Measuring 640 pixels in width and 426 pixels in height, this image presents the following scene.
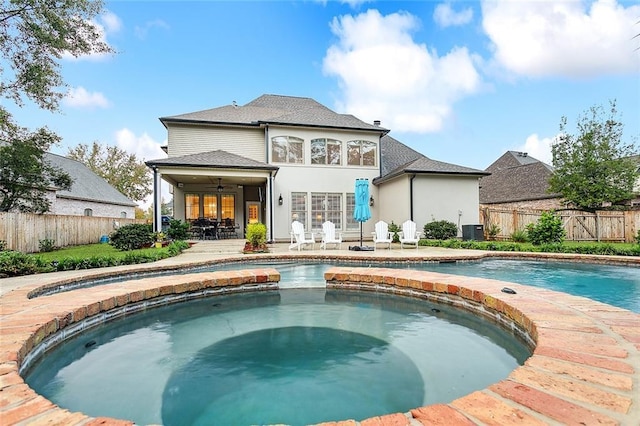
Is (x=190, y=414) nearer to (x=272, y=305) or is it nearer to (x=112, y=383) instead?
(x=112, y=383)

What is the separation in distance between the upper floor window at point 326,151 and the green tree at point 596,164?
12.9 m

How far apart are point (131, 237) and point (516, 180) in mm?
25655

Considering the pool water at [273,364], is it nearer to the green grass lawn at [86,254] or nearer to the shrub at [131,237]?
the green grass lawn at [86,254]

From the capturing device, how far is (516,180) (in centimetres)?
2398

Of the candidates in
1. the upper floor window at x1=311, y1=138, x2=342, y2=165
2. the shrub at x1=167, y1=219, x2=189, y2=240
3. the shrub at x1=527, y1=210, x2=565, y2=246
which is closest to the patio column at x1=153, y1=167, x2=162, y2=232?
the shrub at x1=167, y1=219, x2=189, y2=240

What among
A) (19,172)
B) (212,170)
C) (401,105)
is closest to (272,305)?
(212,170)

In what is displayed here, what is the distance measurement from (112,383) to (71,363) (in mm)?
623

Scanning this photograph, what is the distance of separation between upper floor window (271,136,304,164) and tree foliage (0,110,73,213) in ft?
29.7

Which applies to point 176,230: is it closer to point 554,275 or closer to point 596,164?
point 554,275

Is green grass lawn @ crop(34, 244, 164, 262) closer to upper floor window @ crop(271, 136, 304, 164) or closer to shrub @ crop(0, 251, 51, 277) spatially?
shrub @ crop(0, 251, 51, 277)

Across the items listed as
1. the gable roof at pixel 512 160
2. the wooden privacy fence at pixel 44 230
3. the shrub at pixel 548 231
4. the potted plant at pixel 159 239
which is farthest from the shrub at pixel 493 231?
the wooden privacy fence at pixel 44 230

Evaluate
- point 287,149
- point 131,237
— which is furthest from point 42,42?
point 287,149

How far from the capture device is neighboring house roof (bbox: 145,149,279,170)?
1155 centimetres

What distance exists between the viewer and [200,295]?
174 inches
